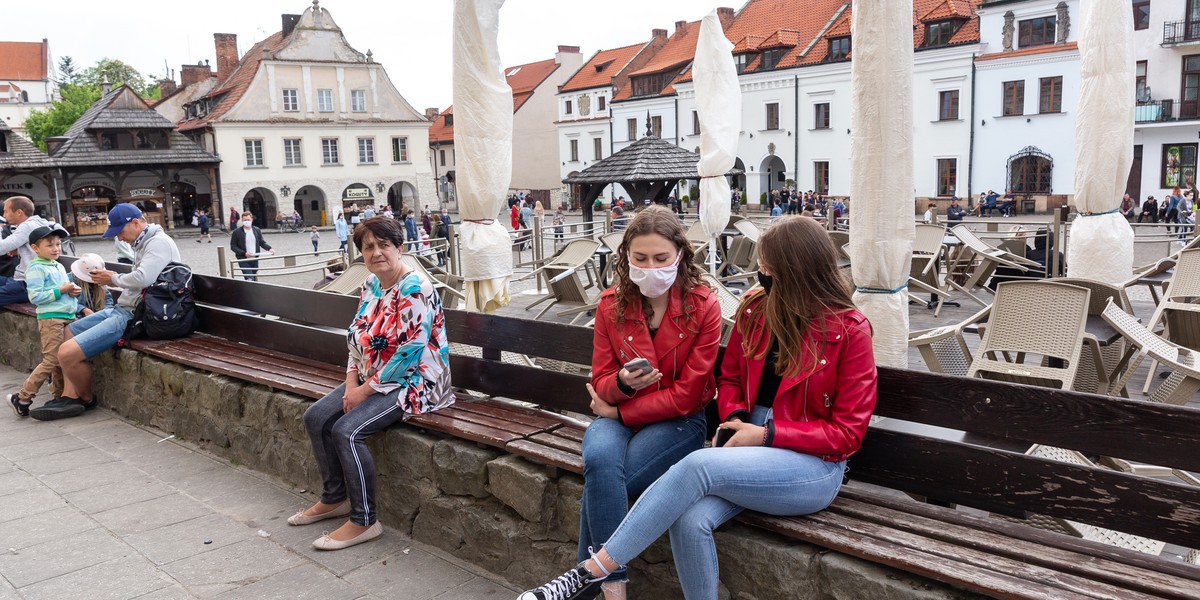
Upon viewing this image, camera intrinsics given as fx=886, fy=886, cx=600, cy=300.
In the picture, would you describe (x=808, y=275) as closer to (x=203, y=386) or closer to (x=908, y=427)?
(x=908, y=427)

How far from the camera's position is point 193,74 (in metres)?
57.2

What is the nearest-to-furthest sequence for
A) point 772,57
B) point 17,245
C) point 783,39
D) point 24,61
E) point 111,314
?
1. point 111,314
2. point 17,245
3. point 783,39
4. point 772,57
5. point 24,61

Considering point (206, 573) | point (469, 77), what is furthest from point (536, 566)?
point (469, 77)

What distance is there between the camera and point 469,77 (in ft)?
20.9

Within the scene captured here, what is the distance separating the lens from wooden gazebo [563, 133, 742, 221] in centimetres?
1484

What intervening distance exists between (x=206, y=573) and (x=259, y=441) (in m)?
1.43

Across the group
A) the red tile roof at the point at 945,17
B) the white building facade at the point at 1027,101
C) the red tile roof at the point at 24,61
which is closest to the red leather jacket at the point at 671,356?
the white building facade at the point at 1027,101

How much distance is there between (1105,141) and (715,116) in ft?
17.3

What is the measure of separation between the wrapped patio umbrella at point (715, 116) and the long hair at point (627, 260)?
26.0 feet

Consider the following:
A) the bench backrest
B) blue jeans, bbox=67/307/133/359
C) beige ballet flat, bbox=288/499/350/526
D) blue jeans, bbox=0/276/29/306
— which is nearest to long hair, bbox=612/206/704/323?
the bench backrest

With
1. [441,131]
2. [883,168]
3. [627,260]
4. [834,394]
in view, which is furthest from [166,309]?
[441,131]

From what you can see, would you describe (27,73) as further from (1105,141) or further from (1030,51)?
(1105,141)

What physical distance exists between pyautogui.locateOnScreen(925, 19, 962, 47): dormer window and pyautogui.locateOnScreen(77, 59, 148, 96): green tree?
78.4 metres

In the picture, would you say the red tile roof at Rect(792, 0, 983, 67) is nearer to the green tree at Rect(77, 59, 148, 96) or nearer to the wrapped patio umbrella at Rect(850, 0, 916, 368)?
the wrapped patio umbrella at Rect(850, 0, 916, 368)
